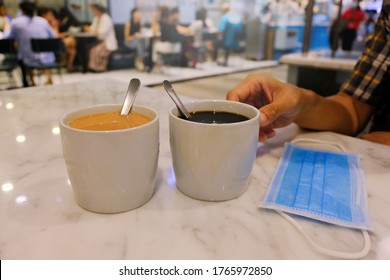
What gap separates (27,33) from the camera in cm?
439

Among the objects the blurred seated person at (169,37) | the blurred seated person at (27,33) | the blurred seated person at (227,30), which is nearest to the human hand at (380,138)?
the blurred seated person at (27,33)

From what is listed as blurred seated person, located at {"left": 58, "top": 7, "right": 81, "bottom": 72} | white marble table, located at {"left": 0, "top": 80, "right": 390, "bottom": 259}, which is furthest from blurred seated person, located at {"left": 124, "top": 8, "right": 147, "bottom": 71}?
white marble table, located at {"left": 0, "top": 80, "right": 390, "bottom": 259}

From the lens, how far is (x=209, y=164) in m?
0.48

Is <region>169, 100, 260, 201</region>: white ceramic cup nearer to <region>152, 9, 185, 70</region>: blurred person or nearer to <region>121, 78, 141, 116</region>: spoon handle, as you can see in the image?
<region>121, 78, 141, 116</region>: spoon handle

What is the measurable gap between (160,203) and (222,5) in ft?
21.2

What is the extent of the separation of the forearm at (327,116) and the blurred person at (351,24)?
14.7 feet

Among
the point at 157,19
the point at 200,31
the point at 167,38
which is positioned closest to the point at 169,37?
the point at 167,38

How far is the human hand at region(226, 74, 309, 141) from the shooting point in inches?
29.0

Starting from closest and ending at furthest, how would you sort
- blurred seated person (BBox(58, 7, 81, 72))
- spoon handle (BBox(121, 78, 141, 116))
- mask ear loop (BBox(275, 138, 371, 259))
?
1. mask ear loop (BBox(275, 138, 371, 259))
2. spoon handle (BBox(121, 78, 141, 116))
3. blurred seated person (BBox(58, 7, 81, 72))

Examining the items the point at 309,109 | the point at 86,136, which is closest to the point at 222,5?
the point at 309,109

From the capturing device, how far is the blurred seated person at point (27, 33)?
4.33 m

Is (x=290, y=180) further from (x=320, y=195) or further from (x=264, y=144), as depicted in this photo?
(x=264, y=144)

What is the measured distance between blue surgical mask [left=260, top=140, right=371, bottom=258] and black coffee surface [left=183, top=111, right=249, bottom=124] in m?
0.13
